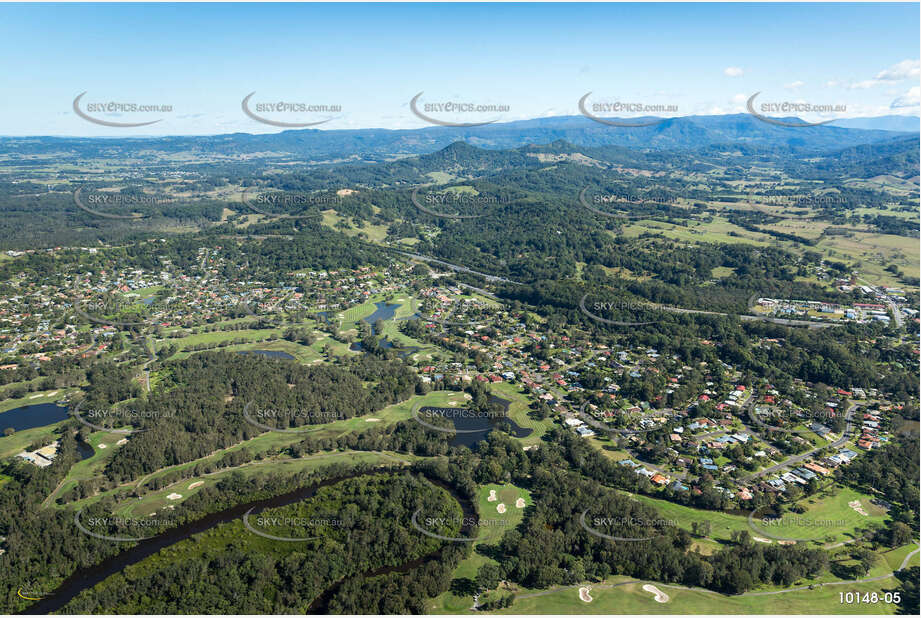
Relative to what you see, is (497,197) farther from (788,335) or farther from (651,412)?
(651,412)

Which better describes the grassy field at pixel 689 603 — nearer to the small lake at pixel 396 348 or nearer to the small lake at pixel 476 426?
the small lake at pixel 476 426

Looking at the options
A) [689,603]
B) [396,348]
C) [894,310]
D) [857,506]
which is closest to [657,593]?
[689,603]

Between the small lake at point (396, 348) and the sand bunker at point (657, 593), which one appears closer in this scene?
the sand bunker at point (657, 593)

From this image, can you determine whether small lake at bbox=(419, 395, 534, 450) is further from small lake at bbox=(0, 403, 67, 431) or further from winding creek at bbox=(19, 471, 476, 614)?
small lake at bbox=(0, 403, 67, 431)

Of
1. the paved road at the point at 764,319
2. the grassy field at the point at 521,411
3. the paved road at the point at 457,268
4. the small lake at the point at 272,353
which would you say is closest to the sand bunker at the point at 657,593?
the grassy field at the point at 521,411

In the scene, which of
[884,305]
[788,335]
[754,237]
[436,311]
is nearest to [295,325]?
[436,311]

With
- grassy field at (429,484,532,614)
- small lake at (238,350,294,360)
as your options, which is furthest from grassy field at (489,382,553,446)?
small lake at (238,350,294,360)

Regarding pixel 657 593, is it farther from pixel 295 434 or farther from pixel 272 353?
pixel 272 353
